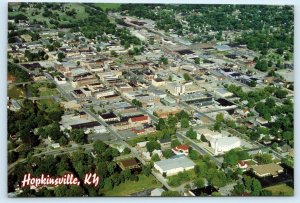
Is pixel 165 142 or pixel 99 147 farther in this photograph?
pixel 165 142

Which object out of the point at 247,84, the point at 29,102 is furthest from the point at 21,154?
the point at 247,84

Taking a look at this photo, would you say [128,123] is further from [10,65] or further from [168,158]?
[10,65]

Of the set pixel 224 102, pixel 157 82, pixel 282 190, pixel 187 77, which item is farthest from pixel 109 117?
pixel 282 190

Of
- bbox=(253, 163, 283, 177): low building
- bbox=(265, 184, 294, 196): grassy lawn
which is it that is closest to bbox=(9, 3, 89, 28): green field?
bbox=(253, 163, 283, 177): low building

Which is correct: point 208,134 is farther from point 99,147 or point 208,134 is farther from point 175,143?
point 99,147

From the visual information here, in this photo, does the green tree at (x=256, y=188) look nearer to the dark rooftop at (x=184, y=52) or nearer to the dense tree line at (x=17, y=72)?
the dark rooftop at (x=184, y=52)

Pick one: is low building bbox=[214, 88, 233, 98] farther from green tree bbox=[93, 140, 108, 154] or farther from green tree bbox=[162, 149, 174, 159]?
green tree bbox=[93, 140, 108, 154]

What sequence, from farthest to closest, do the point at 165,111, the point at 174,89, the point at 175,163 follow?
1. the point at 174,89
2. the point at 165,111
3. the point at 175,163
